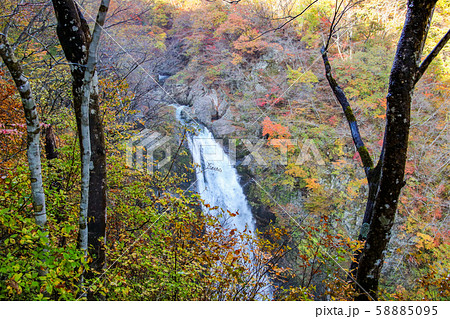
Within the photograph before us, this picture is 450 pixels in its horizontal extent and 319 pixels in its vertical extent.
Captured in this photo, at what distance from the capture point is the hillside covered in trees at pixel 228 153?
7.64ft

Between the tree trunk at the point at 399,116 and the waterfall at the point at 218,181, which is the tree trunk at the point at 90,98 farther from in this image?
the waterfall at the point at 218,181

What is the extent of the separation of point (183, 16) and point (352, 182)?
13.6 meters

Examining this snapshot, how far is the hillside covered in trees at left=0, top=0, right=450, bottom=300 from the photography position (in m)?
2.33

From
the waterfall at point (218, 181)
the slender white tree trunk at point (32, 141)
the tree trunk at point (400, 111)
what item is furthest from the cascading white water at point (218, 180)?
the tree trunk at point (400, 111)

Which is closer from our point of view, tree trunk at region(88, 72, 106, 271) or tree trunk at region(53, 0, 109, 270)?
tree trunk at region(53, 0, 109, 270)

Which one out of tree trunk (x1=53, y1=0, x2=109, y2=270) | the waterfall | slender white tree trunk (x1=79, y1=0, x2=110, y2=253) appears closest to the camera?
slender white tree trunk (x1=79, y1=0, x2=110, y2=253)

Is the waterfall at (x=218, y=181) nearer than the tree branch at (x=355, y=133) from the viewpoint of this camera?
No

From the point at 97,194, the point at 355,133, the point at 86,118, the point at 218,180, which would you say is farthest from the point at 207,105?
the point at 86,118

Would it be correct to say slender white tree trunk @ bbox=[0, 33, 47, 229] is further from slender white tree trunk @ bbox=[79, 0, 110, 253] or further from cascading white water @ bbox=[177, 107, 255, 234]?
cascading white water @ bbox=[177, 107, 255, 234]

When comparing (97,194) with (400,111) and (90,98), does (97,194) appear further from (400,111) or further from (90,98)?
(400,111)

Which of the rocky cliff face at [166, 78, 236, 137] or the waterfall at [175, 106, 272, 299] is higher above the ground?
the rocky cliff face at [166, 78, 236, 137]

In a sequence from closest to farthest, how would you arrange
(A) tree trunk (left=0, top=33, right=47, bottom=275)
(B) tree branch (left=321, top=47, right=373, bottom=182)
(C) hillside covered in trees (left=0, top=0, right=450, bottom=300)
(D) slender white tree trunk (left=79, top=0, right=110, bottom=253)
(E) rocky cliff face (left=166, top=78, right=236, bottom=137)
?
(A) tree trunk (left=0, top=33, right=47, bottom=275), (D) slender white tree trunk (left=79, top=0, right=110, bottom=253), (C) hillside covered in trees (left=0, top=0, right=450, bottom=300), (B) tree branch (left=321, top=47, right=373, bottom=182), (E) rocky cliff face (left=166, top=78, right=236, bottom=137)

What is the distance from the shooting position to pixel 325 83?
33.9ft

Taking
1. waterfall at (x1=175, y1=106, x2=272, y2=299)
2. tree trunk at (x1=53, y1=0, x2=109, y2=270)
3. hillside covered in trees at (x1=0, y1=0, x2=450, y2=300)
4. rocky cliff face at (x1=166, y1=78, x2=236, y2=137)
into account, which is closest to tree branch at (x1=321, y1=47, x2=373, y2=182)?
hillside covered in trees at (x1=0, y1=0, x2=450, y2=300)
